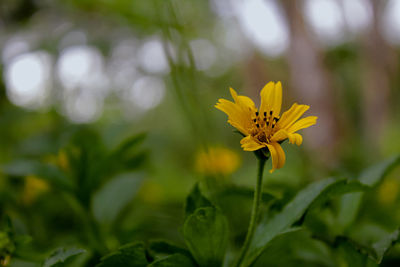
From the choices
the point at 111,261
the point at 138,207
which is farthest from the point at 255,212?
the point at 138,207

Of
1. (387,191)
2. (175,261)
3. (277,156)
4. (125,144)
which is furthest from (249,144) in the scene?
(387,191)

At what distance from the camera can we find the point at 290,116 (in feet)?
1.45

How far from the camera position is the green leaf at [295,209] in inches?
15.5

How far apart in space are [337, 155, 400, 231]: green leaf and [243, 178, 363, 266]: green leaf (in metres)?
0.11

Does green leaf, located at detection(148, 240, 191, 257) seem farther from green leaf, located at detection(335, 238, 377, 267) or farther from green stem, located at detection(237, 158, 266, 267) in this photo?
green leaf, located at detection(335, 238, 377, 267)

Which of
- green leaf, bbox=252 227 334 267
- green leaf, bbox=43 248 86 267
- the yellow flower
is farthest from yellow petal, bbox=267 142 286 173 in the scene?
green leaf, bbox=43 248 86 267

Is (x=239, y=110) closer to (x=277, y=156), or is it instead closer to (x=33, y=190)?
(x=277, y=156)

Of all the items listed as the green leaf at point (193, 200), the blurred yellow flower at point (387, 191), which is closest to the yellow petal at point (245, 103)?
the green leaf at point (193, 200)

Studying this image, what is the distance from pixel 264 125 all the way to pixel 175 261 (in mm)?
199

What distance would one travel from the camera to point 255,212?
0.41 meters

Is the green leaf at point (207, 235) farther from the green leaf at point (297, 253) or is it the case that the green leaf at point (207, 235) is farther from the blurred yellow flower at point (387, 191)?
the blurred yellow flower at point (387, 191)

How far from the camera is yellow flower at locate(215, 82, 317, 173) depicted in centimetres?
41

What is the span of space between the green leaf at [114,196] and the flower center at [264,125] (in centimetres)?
31

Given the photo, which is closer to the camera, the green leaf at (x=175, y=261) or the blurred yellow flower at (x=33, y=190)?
the green leaf at (x=175, y=261)
